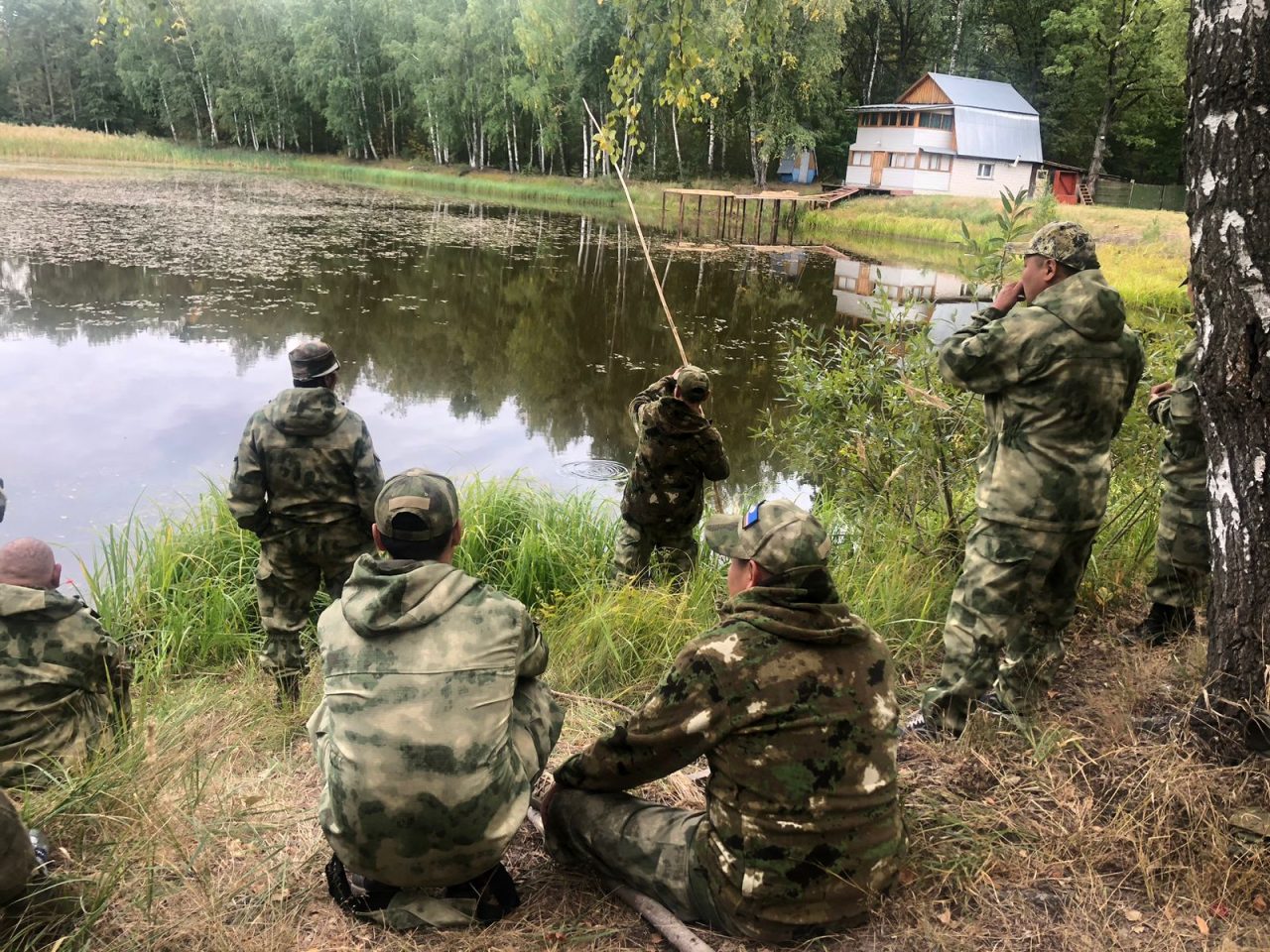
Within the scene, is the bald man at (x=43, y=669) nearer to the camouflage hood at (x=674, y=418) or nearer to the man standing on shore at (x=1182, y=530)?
the camouflage hood at (x=674, y=418)

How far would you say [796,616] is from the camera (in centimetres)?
201

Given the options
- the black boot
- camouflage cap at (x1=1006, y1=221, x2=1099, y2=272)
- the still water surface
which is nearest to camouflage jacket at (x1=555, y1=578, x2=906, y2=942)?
camouflage cap at (x1=1006, y1=221, x2=1099, y2=272)

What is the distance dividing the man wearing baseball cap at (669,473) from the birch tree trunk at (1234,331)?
7.91 ft

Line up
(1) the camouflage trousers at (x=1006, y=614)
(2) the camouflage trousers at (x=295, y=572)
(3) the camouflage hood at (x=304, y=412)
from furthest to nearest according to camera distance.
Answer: (2) the camouflage trousers at (x=295, y=572), (3) the camouflage hood at (x=304, y=412), (1) the camouflage trousers at (x=1006, y=614)

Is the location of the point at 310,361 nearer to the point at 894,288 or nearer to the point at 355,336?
the point at 355,336

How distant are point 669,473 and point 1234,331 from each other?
114 inches

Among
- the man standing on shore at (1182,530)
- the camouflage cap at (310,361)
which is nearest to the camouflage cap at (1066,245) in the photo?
the man standing on shore at (1182,530)

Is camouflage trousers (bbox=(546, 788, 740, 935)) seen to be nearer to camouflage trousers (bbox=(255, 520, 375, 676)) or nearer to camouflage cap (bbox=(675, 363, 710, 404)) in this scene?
camouflage trousers (bbox=(255, 520, 375, 676))

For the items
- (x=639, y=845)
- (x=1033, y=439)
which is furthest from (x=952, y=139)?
(x=639, y=845)

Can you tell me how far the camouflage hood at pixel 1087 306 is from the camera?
298 cm

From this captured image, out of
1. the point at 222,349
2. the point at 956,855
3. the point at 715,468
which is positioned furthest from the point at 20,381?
the point at 956,855

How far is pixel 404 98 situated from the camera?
153ft

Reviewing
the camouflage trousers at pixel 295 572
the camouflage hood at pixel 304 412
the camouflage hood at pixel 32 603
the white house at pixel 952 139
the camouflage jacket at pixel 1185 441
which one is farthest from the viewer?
the white house at pixel 952 139

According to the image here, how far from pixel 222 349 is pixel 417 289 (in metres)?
5.22
